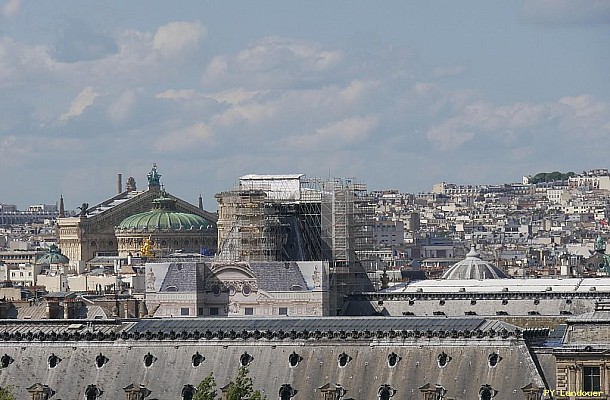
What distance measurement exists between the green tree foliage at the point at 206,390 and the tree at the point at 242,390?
0.49 m

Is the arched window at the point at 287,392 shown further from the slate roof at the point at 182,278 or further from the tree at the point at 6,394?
the slate roof at the point at 182,278

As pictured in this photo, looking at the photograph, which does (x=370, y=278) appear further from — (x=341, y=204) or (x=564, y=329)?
(x=564, y=329)

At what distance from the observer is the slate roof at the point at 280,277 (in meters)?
124

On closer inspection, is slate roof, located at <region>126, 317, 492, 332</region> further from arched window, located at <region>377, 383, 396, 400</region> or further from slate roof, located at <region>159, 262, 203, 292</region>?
slate roof, located at <region>159, 262, 203, 292</region>

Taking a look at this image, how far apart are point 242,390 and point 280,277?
41991 mm

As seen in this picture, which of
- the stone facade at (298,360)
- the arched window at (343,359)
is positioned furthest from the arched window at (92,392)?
the arched window at (343,359)

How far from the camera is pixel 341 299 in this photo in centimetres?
12825

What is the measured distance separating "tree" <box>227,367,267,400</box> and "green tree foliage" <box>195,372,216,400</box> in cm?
49

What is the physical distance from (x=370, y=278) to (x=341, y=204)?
10.7 meters

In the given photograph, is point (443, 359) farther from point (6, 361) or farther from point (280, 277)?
point (280, 277)

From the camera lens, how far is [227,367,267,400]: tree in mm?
81750

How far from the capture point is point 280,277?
407 feet

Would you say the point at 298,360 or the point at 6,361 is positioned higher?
the point at 6,361

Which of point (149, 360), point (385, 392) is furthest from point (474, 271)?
point (385, 392)
